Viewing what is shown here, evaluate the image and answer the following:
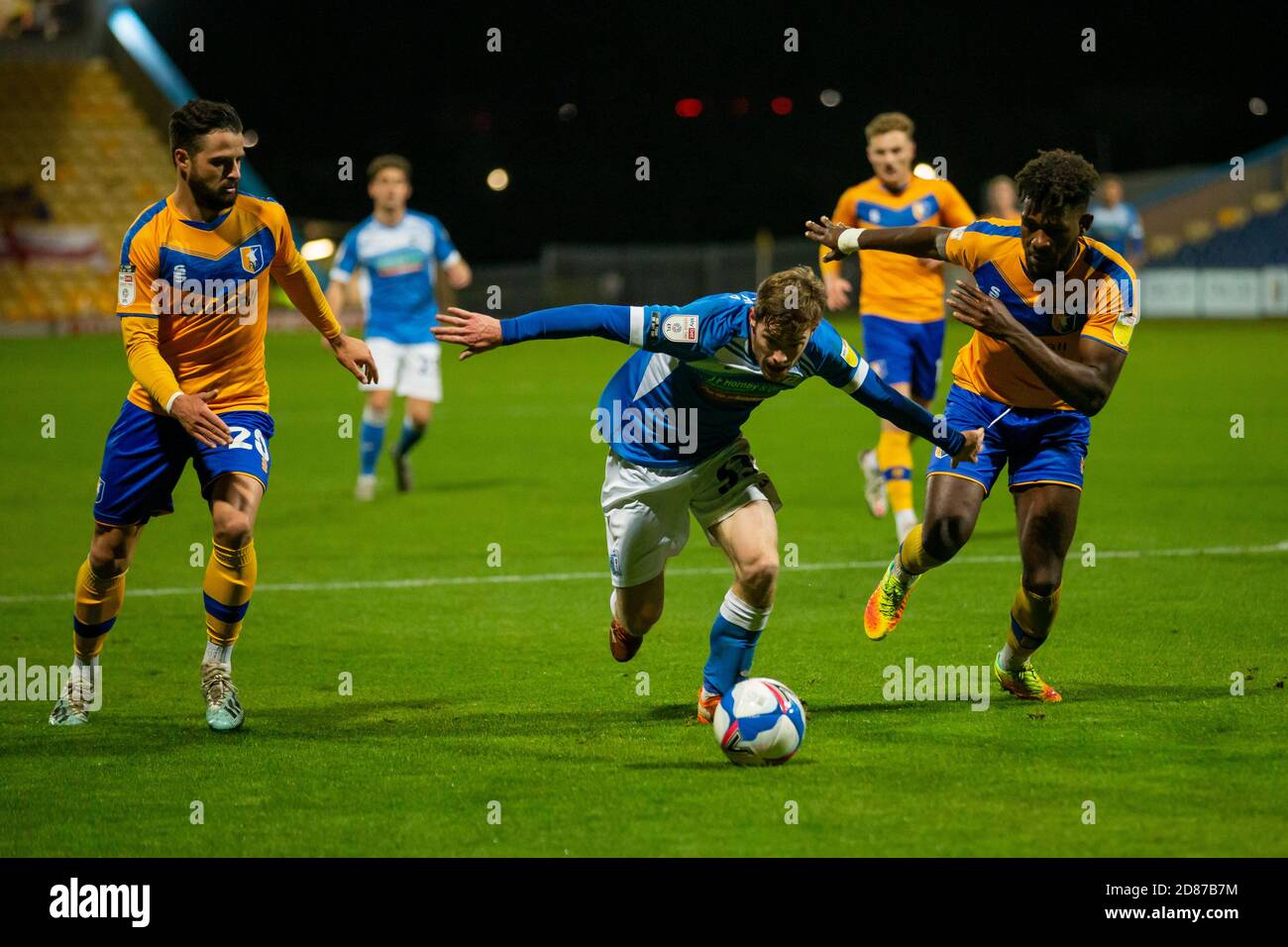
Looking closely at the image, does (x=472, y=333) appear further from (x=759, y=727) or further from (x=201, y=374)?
(x=759, y=727)

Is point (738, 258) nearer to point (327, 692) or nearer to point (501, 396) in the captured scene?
point (501, 396)

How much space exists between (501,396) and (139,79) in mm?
22532

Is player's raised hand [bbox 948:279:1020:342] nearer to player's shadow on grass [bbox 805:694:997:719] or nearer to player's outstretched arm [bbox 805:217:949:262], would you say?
player's outstretched arm [bbox 805:217:949:262]

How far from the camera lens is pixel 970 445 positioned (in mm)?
6301

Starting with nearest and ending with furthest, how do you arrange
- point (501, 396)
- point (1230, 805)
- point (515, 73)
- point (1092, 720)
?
point (1230, 805) → point (1092, 720) → point (501, 396) → point (515, 73)

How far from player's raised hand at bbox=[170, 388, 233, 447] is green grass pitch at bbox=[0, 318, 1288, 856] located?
1140mm

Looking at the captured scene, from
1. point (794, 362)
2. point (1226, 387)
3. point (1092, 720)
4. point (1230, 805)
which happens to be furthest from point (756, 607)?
point (1226, 387)

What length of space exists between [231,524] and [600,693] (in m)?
1.70

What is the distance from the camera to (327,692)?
7.09m

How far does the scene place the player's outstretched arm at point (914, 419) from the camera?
20.2 ft

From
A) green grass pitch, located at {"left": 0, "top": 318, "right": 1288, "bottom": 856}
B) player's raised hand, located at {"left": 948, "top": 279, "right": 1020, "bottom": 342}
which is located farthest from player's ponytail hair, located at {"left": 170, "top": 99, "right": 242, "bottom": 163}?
player's raised hand, located at {"left": 948, "top": 279, "right": 1020, "bottom": 342}

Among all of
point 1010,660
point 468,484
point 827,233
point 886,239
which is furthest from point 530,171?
point 1010,660

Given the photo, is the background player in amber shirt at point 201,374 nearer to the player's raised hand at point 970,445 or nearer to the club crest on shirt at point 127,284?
the club crest on shirt at point 127,284

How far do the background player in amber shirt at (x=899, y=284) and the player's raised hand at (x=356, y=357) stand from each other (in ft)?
16.1
